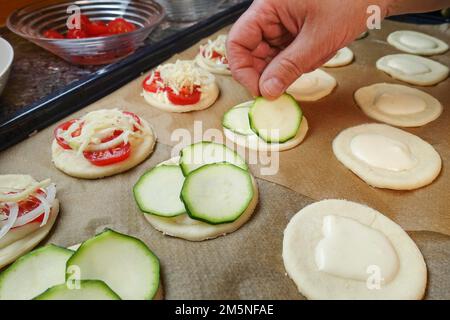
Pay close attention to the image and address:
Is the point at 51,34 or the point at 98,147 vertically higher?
the point at 51,34

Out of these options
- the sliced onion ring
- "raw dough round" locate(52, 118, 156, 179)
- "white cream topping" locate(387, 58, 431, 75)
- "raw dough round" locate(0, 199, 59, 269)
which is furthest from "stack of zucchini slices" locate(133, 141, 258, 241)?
"white cream topping" locate(387, 58, 431, 75)

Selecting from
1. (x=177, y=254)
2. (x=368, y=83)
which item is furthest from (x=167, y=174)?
(x=368, y=83)

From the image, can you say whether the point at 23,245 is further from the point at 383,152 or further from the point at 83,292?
the point at 383,152

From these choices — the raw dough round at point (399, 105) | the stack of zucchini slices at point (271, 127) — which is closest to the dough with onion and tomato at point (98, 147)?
the stack of zucchini slices at point (271, 127)

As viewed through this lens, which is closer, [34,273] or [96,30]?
[34,273]

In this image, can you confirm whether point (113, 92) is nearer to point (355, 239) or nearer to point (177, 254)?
point (177, 254)

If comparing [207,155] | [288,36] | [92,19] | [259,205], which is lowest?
[259,205]

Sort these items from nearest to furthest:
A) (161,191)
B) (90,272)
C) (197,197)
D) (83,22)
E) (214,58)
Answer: (90,272) → (197,197) → (161,191) → (214,58) → (83,22)

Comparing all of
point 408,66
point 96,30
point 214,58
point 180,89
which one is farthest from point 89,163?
point 408,66

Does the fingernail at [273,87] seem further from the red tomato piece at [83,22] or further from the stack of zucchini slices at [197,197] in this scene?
the red tomato piece at [83,22]
